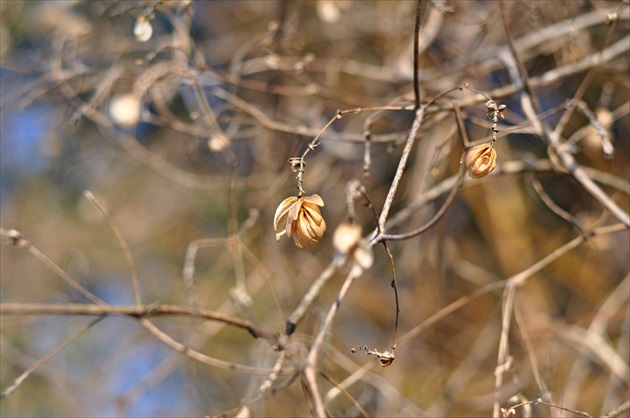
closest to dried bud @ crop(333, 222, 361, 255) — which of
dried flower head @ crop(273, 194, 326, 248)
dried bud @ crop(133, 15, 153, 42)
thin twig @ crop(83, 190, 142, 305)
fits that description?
dried flower head @ crop(273, 194, 326, 248)

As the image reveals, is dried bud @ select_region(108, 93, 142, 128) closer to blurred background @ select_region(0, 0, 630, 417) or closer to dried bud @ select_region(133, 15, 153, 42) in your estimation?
blurred background @ select_region(0, 0, 630, 417)

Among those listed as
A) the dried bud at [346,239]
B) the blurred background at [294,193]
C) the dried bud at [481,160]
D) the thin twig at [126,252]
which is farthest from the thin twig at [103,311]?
the blurred background at [294,193]

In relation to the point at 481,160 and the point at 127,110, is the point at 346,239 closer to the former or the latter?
the point at 481,160

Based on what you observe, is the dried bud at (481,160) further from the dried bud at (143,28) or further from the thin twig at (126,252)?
the dried bud at (143,28)

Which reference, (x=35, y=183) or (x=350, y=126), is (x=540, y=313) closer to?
(x=350, y=126)

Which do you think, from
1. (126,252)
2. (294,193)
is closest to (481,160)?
(126,252)

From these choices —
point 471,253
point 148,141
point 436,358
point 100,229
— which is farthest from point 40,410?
point 471,253
